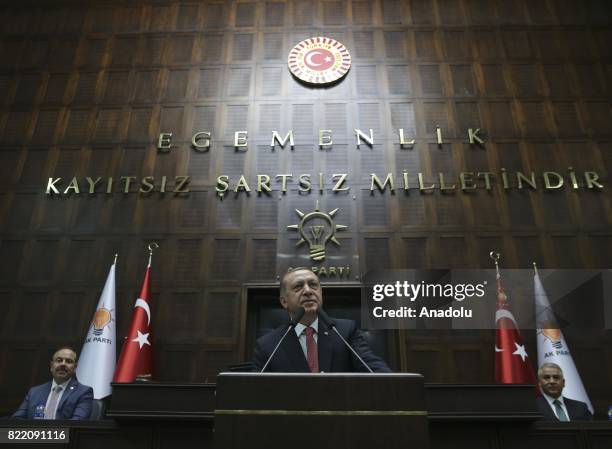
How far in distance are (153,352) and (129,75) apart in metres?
3.70

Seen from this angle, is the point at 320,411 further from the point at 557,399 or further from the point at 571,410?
the point at 571,410

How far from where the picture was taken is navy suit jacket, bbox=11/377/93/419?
13.8 ft

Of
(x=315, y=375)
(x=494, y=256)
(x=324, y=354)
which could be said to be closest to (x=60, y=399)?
(x=324, y=354)

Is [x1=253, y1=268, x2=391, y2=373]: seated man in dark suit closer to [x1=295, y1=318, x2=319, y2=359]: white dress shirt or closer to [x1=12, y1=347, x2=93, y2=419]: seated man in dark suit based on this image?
[x1=295, y1=318, x2=319, y2=359]: white dress shirt

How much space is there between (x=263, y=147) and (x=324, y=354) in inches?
157

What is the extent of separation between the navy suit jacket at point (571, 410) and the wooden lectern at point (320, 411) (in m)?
2.80

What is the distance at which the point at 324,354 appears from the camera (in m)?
2.74

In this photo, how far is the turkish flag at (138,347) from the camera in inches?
194

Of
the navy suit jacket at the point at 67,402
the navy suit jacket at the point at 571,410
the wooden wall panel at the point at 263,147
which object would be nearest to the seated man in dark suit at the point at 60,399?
the navy suit jacket at the point at 67,402

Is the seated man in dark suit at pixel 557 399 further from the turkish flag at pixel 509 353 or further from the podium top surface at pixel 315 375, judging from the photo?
the podium top surface at pixel 315 375

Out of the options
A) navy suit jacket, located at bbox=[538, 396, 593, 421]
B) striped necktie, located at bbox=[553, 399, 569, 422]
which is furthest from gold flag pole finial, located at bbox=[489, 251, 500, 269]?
striped necktie, located at bbox=[553, 399, 569, 422]

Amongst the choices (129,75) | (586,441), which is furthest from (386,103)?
(586,441)

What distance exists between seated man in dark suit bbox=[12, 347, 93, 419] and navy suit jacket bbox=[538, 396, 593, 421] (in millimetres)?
3675

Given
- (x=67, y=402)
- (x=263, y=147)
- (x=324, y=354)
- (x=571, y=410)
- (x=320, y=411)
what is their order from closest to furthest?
(x=320, y=411), (x=324, y=354), (x=67, y=402), (x=571, y=410), (x=263, y=147)
